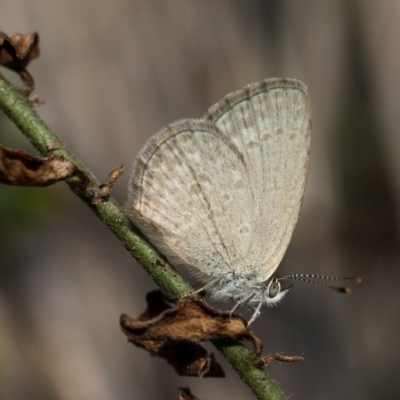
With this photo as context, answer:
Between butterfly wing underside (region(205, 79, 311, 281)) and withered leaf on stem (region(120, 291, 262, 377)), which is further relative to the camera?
butterfly wing underside (region(205, 79, 311, 281))

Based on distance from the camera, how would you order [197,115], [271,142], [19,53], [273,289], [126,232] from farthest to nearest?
[197,115], [273,289], [271,142], [19,53], [126,232]

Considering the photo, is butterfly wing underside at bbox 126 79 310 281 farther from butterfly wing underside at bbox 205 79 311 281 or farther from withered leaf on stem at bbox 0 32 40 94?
withered leaf on stem at bbox 0 32 40 94

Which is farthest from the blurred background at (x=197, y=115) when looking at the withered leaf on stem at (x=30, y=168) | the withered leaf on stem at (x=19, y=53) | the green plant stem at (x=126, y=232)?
the withered leaf on stem at (x=30, y=168)

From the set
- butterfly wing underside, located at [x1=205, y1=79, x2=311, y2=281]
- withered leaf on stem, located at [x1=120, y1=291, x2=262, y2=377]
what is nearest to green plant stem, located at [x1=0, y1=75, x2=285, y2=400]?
withered leaf on stem, located at [x1=120, y1=291, x2=262, y2=377]

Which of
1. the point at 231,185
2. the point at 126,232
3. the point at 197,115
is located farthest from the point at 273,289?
the point at 197,115

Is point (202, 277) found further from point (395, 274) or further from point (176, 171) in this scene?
point (395, 274)

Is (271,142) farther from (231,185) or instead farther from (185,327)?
(185,327)

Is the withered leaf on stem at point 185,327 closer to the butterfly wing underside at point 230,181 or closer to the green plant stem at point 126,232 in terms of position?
the green plant stem at point 126,232
